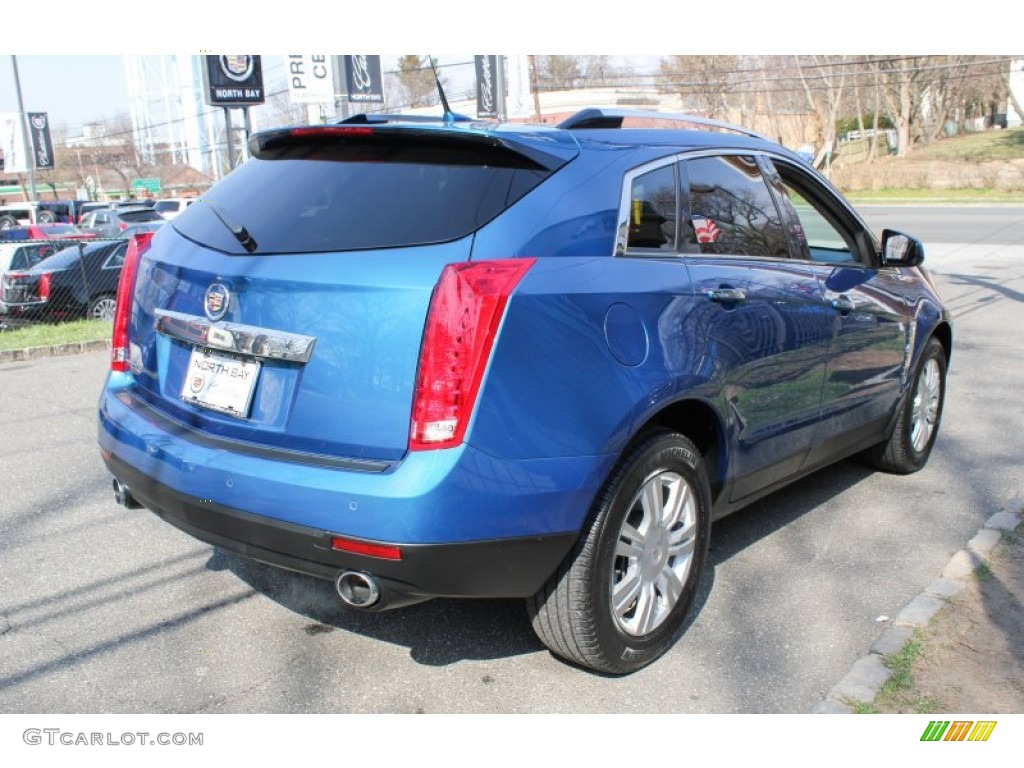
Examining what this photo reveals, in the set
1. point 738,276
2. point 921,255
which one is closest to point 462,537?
point 738,276

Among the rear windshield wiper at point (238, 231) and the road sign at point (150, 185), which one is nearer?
the rear windshield wiper at point (238, 231)

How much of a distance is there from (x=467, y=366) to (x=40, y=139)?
52895mm

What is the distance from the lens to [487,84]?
2953 cm

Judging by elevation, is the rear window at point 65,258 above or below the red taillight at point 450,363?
below

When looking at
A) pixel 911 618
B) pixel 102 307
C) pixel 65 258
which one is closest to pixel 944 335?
pixel 911 618

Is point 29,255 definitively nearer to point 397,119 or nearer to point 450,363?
point 397,119

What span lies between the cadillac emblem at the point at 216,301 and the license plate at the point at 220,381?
12 cm

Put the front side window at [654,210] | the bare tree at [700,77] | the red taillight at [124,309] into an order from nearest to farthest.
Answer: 1. the front side window at [654,210]
2. the red taillight at [124,309]
3. the bare tree at [700,77]

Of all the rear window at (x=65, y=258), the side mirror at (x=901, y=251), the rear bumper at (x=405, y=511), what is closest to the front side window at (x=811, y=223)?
the side mirror at (x=901, y=251)

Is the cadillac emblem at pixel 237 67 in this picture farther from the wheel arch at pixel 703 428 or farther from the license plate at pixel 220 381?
the wheel arch at pixel 703 428

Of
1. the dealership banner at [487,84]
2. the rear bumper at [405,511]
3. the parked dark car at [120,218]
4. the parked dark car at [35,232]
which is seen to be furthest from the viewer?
the parked dark car at [120,218]

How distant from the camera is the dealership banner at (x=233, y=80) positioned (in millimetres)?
18281

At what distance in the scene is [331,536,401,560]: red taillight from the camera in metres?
2.72

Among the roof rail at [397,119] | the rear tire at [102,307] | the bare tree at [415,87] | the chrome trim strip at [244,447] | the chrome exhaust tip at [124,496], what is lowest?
the rear tire at [102,307]
